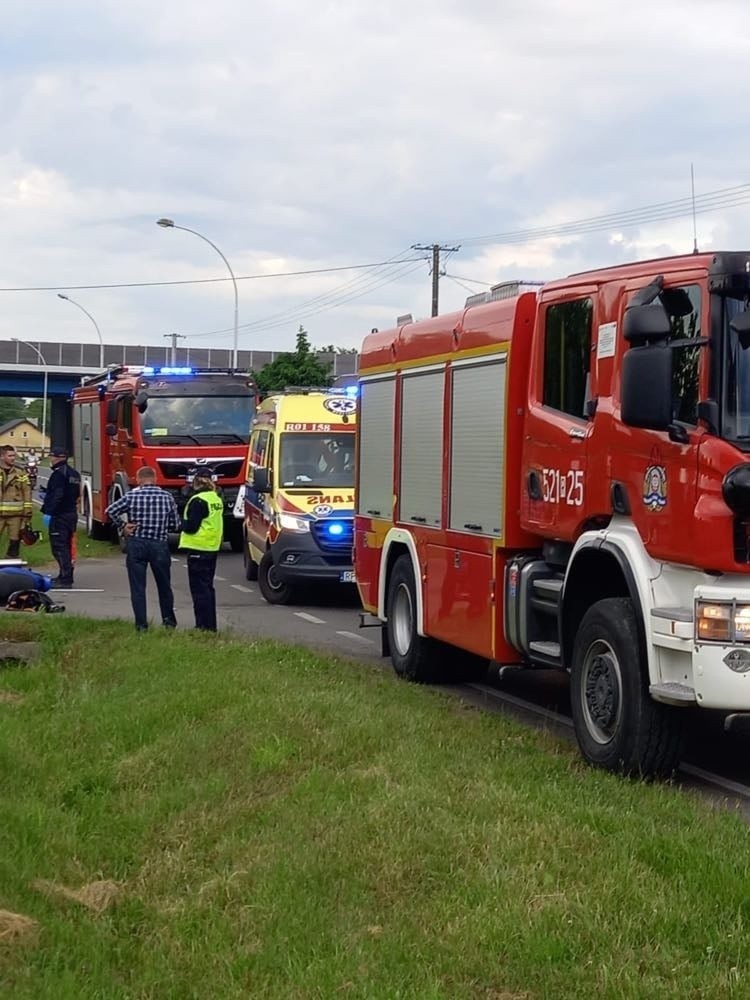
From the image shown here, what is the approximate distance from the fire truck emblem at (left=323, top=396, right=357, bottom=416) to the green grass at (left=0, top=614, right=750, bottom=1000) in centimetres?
863

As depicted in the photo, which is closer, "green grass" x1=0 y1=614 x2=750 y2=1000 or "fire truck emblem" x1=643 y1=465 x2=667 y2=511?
"green grass" x1=0 y1=614 x2=750 y2=1000

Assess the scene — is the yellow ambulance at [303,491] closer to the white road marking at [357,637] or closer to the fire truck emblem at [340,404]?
the fire truck emblem at [340,404]

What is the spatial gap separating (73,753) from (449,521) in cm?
327

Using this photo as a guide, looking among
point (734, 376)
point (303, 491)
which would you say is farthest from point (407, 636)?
point (303, 491)

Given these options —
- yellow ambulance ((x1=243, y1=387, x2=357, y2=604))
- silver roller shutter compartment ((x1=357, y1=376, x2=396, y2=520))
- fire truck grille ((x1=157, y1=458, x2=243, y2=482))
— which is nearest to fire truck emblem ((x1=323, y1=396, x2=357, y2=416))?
yellow ambulance ((x1=243, y1=387, x2=357, y2=604))

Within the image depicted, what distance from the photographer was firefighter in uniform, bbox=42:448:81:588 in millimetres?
20047

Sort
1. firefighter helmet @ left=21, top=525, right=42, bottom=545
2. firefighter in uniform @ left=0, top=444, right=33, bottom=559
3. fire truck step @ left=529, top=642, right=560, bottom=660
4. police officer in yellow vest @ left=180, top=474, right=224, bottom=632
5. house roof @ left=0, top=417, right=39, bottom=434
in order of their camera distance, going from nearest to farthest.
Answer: fire truck step @ left=529, top=642, right=560, bottom=660, police officer in yellow vest @ left=180, top=474, right=224, bottom=632, firefighter in uniform @ left=0, top=444, right=33, bottom=559, firefighter helmet @ left=21, top=525, right=42, bottom=545, house roof @ left=0, top=417, right=39, bottom=434

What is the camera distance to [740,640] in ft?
23.2

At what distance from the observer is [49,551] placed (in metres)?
26.7

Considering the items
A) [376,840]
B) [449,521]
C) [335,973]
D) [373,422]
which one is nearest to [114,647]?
[373,422]

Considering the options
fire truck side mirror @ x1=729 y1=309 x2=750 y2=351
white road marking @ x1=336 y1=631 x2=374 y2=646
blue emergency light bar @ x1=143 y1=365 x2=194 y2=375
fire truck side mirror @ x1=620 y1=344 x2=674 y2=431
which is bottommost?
white road marking @ x1=336 y1=631 x2=374 y2=646

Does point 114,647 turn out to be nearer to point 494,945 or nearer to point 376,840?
point 376,840

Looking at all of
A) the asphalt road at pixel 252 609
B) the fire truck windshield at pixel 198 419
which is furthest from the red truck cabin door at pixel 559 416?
the fire truck windshield at pixel 198 419

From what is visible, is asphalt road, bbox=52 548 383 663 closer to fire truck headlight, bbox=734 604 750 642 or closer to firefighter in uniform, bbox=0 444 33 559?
firefighter in uniform, bbox=0 444 33 559
